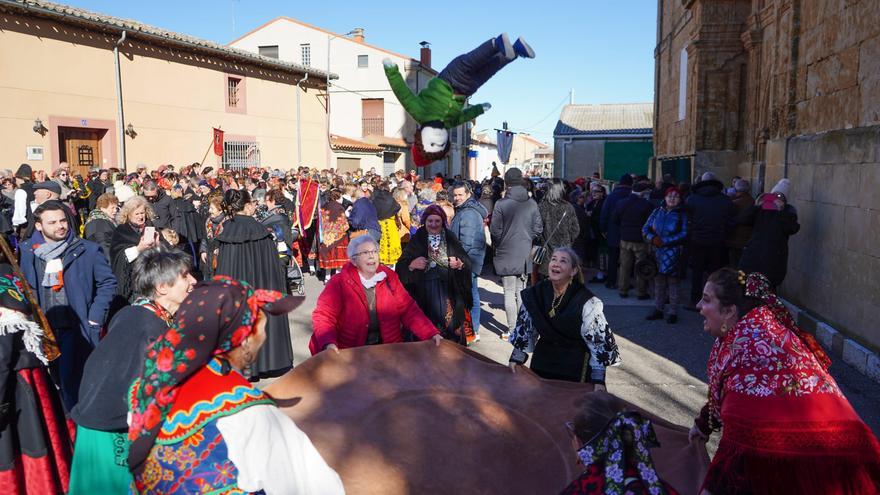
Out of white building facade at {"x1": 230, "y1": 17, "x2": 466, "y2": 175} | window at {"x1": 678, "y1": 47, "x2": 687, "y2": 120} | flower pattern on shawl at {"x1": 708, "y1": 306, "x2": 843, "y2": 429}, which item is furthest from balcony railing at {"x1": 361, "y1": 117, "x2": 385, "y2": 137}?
flower pattern on shawl at {"x1": 708, "y1": 306, "x2": 843, "y2": 429}

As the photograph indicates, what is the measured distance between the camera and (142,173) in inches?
610

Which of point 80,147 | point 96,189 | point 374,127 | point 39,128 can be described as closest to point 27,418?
point 96,189

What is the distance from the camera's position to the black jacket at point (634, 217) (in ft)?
31.4

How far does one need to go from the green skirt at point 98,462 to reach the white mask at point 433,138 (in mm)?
20625

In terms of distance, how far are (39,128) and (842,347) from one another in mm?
19022

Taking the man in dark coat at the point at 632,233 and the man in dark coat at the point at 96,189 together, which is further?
the man in dark coat at the point at 96,189

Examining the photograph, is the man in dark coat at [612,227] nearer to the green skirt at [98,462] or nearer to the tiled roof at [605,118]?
the green skirt at [98,462]

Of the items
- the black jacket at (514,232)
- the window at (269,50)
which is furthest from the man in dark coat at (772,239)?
the window at (269,50)

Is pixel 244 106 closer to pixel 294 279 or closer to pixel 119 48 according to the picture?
pixel 119 48

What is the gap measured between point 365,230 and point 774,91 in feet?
22.0

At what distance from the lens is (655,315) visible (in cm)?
888

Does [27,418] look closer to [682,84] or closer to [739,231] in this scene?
[739,231]

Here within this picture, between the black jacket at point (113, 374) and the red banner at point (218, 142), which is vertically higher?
the red banner at point (218, 142)

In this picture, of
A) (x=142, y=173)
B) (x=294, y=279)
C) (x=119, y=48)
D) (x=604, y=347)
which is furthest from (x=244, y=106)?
(x=604, y=347)
